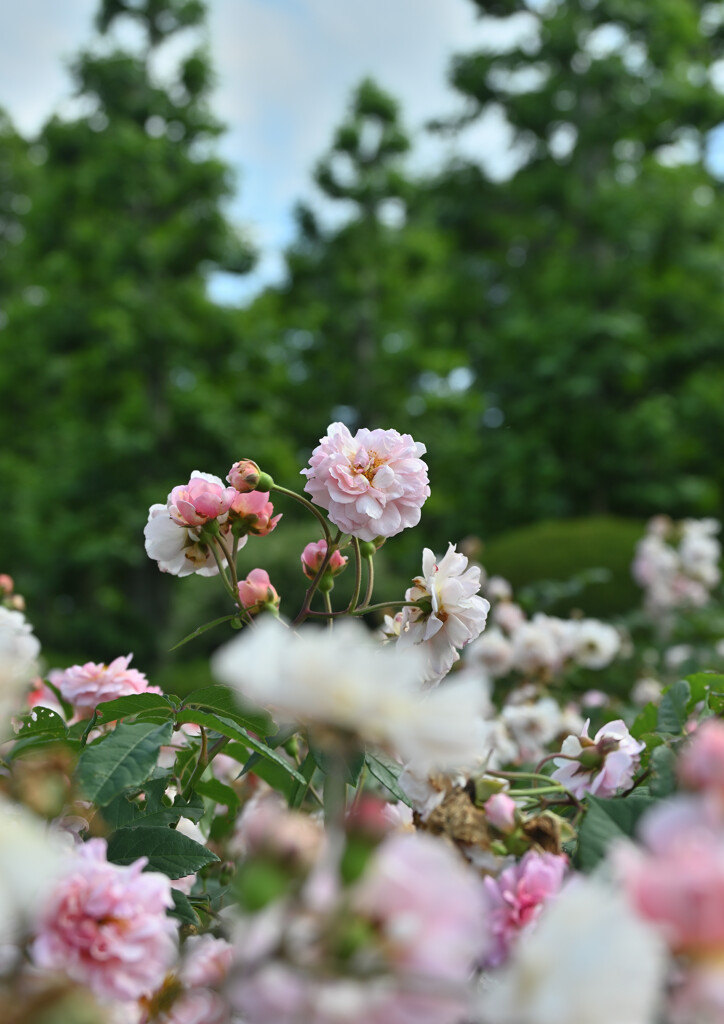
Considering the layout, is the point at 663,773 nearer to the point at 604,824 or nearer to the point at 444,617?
the point at 604,824

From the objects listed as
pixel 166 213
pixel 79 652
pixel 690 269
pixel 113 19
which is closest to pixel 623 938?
pixel 79 652

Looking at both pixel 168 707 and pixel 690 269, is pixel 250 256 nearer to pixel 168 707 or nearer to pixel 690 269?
pixel 690 269

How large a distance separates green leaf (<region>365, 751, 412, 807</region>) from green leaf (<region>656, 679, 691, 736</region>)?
24cm

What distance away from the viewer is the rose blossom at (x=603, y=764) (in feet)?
2.29

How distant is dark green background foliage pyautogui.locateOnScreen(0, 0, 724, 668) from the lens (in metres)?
9.76

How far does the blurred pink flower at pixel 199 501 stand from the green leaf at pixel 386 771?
0.30 m

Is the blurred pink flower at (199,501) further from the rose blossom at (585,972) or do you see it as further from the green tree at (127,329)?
the green tree at (127,329)

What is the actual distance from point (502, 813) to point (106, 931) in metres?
0.24

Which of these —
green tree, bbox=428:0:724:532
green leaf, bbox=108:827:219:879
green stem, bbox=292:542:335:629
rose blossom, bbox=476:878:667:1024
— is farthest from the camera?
green tree, bbox=428:0:724:532

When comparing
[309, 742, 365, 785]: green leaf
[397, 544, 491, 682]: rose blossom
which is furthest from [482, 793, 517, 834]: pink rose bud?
[397, 544, 491, 682]: rose blossom

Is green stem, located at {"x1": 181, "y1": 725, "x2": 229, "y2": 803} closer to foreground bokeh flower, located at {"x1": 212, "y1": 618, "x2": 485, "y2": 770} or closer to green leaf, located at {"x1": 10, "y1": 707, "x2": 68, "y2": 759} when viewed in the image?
green leaf, located at {"x1": 10, "y1": 707, "x2": 68, "y2": 759}

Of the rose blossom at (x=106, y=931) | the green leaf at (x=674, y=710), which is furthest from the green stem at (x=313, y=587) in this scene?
the rose blossom at (x=106, y=931)

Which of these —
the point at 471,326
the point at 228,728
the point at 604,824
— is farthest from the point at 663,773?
the point at 471,326

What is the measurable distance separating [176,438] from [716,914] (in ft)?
33.6
